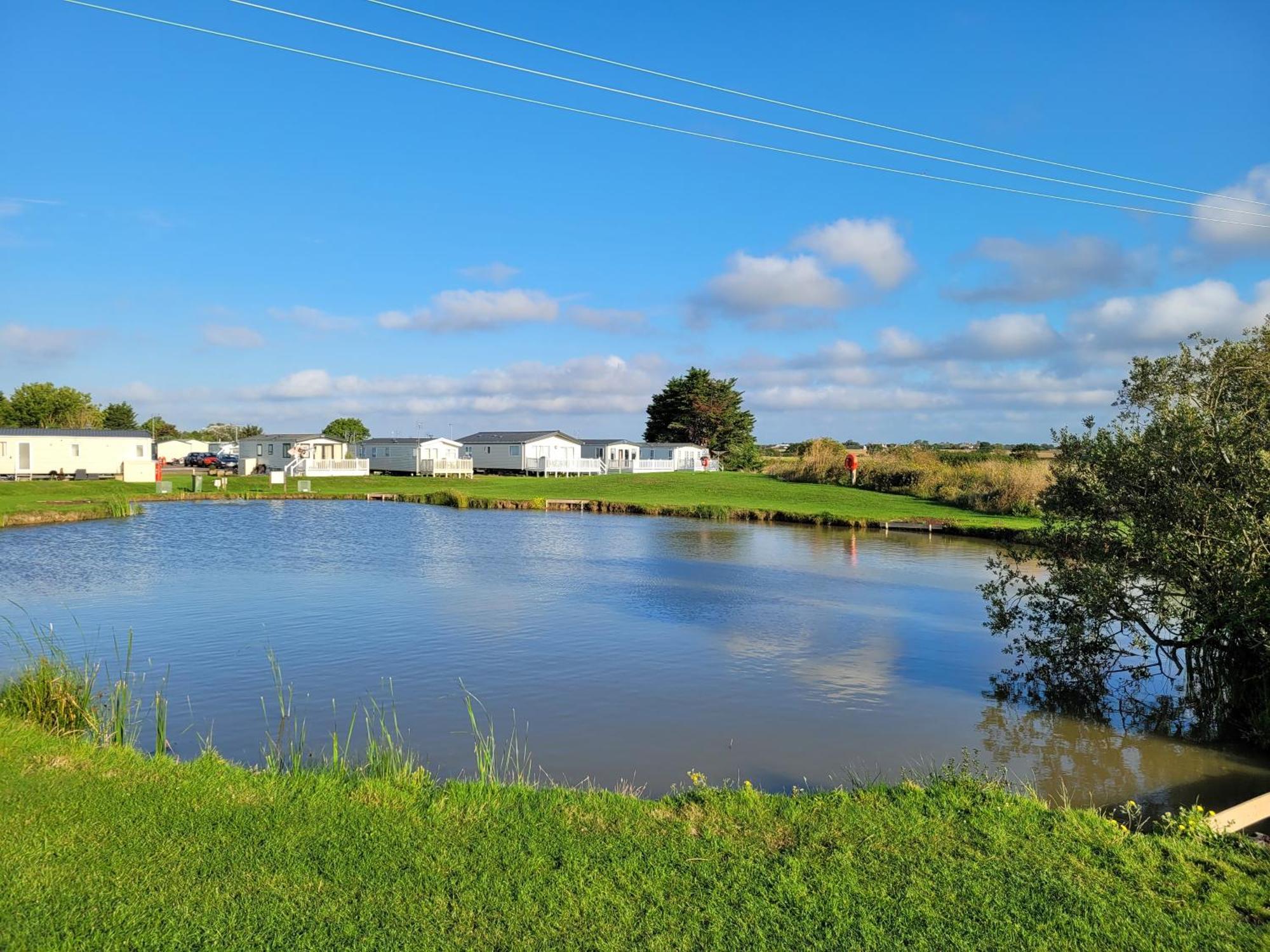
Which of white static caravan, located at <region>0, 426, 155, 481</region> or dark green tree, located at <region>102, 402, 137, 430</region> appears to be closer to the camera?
white static caravan, located at <region>0, 426, 155, 481</region>

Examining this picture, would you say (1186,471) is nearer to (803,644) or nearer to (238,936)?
(803,644)

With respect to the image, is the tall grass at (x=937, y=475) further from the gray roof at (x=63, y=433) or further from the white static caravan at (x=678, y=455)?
the gray roof at (x=63, y=433)

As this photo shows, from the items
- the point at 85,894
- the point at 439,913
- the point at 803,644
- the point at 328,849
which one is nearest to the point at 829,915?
the point at 439,913

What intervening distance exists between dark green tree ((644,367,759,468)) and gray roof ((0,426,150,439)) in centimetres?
4503

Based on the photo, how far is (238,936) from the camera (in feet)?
15.2

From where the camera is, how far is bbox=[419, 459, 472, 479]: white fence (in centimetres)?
6962

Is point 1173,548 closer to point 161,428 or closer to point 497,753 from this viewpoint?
point 497,753

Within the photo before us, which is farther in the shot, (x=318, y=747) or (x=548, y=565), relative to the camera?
(x=548, y=565)

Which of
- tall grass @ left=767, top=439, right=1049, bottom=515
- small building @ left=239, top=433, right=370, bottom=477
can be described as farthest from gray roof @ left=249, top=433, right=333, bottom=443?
tall grass @ left=767, top=439, right=1049, bottom=515

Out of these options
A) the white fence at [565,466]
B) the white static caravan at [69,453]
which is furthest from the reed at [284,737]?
the white fence at [565,466]

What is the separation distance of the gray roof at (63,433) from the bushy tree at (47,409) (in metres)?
29.3

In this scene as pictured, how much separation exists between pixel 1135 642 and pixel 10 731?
41.8 feet

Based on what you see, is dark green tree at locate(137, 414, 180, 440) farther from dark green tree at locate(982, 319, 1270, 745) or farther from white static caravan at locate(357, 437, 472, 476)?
dark green tree at locate(982, 319, 1270, 745)

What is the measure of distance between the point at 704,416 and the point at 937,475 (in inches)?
1539
